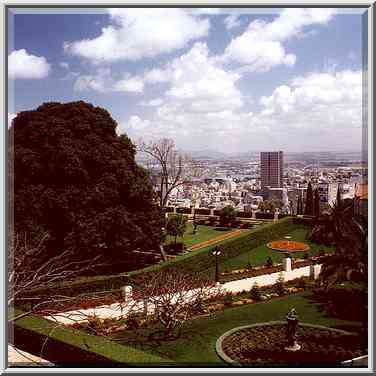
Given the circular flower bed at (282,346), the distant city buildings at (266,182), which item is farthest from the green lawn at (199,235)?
the circular flower bed at (282,346)

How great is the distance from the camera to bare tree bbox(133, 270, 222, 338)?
8.91 m

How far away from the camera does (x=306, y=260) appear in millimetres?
11305

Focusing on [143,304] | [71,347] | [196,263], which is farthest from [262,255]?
[71,347]

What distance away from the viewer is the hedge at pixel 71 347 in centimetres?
707

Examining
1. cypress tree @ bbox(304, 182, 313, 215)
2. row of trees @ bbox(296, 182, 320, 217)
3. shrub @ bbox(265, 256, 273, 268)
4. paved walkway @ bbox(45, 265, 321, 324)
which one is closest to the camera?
paved walkway @ bbox(45, 265, 321, 324)

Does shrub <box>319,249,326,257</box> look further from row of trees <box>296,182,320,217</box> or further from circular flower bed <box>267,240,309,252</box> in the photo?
circular flower bed <box>267,240,309,252</box>

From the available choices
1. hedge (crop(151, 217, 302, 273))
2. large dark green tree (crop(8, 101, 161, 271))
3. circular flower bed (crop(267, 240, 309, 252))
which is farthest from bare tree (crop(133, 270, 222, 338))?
circular flower bed (crop(267, 240, 309, 252))

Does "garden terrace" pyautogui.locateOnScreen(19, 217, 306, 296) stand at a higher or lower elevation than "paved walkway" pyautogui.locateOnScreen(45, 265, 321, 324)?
higher

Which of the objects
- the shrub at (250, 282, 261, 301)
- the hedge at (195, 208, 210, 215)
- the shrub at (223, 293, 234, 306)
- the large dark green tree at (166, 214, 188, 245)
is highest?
the hedge at (195, 208, 210, 215)

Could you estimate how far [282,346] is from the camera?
7973 millimetres

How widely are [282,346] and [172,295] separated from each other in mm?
2237

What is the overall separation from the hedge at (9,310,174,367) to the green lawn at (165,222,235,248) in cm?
354

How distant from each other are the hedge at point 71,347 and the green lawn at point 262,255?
412 centimetres

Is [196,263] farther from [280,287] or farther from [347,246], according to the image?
[347,246]
